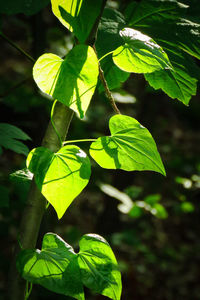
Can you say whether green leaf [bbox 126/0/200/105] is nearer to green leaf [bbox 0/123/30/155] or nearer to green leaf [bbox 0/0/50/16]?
green leaf [bbox 0/0/50/16]

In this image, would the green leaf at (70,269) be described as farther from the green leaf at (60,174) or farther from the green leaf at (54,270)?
the green leaf at (60,174)

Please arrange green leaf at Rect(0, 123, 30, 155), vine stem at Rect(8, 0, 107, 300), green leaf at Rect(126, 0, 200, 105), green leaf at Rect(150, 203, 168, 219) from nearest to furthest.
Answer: vine stem at Rect(8, 0, 107, 300) < green leaf at Rect(126, 0, 200, 105) < green leaf at Rect(0, 123, 30, 155) < green leaf at Rect(150, 203, 168, 219)

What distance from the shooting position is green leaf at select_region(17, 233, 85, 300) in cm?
55

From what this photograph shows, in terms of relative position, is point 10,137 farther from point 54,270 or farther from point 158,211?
point 158,211

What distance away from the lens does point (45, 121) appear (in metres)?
1.63

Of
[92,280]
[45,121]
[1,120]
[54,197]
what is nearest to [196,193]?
[45,121]

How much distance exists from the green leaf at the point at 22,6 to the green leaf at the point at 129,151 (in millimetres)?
445

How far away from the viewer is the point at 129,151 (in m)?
0.53

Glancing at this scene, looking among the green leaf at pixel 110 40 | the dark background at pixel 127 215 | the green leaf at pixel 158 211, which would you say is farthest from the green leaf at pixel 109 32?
the green leaf at pixel 158 211

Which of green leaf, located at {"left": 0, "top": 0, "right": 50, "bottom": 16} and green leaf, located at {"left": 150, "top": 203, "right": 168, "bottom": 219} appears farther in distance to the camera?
green leaf, located at {"left": 150, "top": 203, "right": 168, "bottom": 219}

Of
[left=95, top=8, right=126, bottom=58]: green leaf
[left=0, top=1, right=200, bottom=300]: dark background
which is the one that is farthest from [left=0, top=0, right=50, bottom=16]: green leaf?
[left=0, top=1, right=200, bottom=300]: dark background

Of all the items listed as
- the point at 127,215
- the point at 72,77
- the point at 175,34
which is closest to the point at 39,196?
the point at 72,77

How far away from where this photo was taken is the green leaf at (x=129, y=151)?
1.68ft

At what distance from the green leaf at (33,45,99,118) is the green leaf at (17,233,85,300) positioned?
0.32 meters
